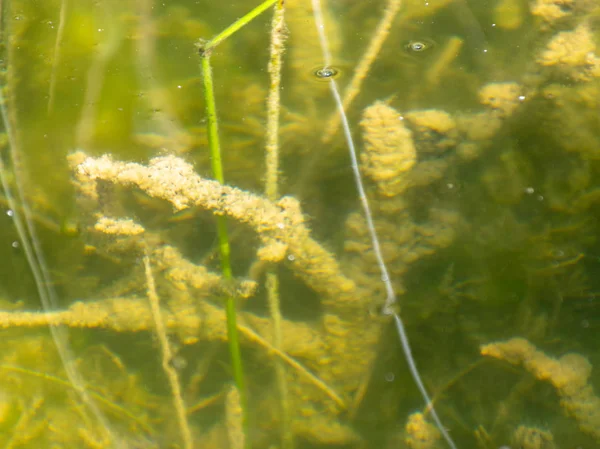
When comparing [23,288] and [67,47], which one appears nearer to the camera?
[23,288]

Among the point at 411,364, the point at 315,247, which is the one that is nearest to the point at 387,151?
the point at 315,247

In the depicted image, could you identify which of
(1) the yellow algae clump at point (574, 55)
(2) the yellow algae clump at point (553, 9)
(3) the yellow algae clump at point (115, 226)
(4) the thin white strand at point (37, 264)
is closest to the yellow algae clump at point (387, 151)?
(1) the yellow algae clump at point (574, 55)

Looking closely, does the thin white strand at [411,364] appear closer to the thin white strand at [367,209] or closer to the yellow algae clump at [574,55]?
the thin white strand at [367,209]

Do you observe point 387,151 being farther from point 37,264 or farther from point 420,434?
point 37,264

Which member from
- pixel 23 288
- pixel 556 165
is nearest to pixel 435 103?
pixel 556 165

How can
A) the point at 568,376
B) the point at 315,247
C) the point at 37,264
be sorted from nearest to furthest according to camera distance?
1. the point at 568,376
2. the point at 315,247
3. the point at 37,264

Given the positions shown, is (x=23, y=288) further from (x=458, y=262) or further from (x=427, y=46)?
(x=427, y=46)

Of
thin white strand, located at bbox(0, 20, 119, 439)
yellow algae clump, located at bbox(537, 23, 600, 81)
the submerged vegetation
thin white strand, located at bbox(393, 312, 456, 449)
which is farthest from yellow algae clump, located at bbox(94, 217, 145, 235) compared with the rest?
yellow algae clump, located at bbox(537, 23, 600, 81)
